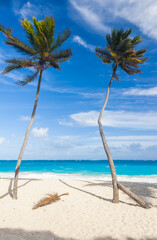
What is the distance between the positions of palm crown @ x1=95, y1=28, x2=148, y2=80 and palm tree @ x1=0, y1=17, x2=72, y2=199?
8.01ft

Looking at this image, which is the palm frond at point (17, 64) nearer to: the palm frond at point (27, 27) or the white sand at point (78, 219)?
the palm frond at point (27, 27)

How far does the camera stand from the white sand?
22.5 ft

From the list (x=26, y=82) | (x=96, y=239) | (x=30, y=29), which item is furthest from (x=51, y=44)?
(x=96, y=239)

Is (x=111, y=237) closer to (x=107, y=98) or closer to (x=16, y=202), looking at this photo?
(x=16, y=202)

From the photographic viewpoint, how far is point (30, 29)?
999 centimetres

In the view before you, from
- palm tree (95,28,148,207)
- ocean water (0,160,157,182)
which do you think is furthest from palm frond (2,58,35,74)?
ocean water (0,160,157,182)

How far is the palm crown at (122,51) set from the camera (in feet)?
34.1

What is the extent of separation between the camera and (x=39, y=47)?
10.5 m

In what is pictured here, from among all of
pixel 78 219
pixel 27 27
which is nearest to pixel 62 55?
pixel 27 27

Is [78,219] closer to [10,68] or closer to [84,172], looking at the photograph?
[10,68]

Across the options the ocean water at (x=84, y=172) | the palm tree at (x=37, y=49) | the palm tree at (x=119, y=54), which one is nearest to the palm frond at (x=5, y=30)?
the palm tree at (x=37, y=49)

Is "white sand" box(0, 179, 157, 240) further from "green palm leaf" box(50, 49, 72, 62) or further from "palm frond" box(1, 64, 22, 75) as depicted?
"green palm leaf" box(50, 49, 72, 62)

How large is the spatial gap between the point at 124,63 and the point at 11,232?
35.7 feet

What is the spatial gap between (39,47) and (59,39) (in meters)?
1.37
